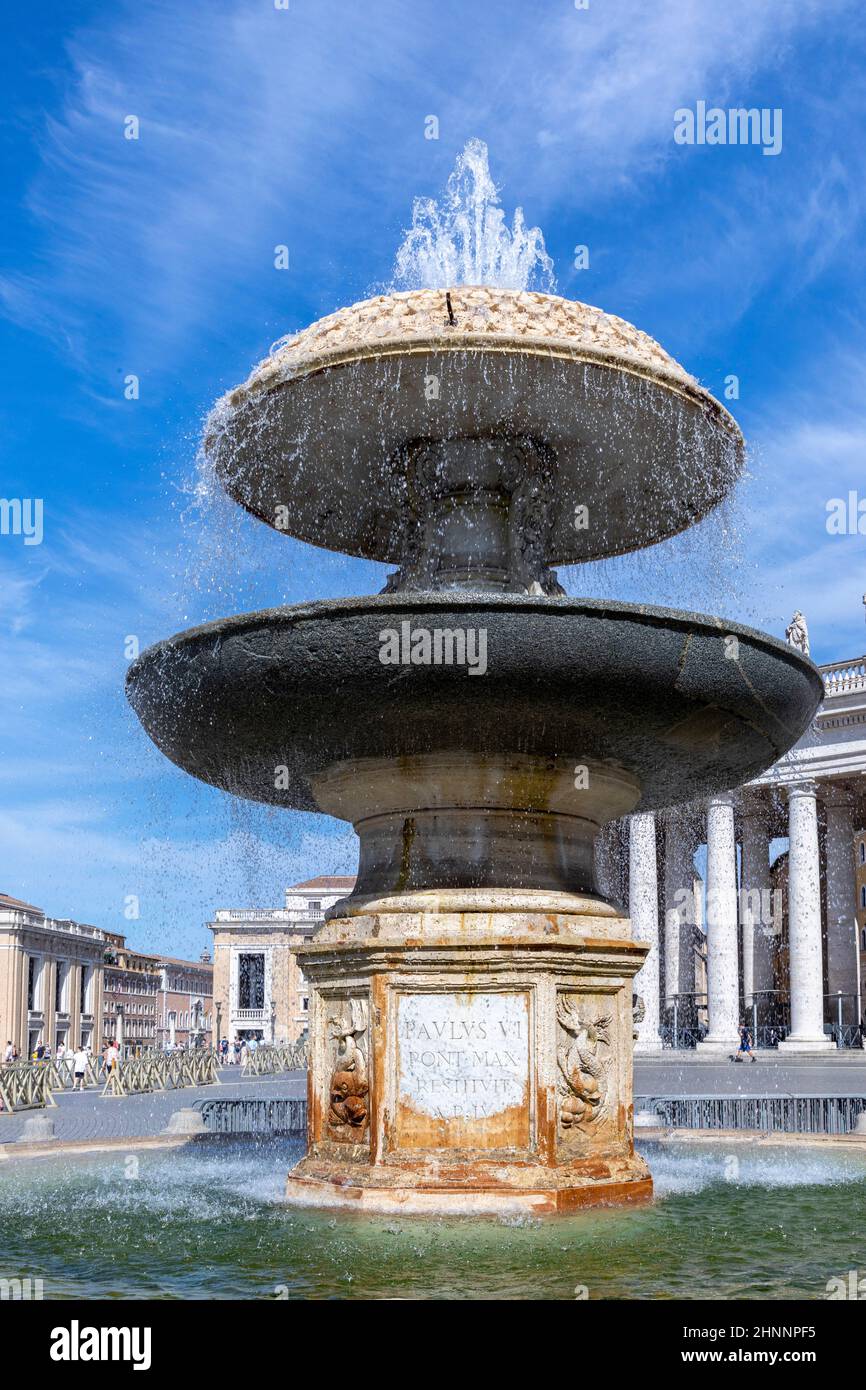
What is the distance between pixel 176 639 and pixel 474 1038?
2637 mm

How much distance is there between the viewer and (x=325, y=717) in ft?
25.9

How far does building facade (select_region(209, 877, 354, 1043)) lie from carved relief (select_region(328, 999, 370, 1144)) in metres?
94.1

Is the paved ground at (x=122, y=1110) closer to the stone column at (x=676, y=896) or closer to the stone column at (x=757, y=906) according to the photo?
the stone column at (x=676, y=896)

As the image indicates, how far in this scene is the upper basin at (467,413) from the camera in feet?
27.7

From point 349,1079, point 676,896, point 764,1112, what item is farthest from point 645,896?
point 349,1079

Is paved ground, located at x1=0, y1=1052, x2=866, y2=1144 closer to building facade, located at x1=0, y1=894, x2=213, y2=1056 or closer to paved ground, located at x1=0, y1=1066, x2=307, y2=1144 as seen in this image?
paved ground, located at x1=0, y1=1066, x2=307, y2=1144

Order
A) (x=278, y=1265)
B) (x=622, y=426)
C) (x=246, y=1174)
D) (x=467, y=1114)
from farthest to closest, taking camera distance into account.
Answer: (x=246, y=1174)
(x=622, y=426)
(x=467, y=1114)
(x=278, y=1265)

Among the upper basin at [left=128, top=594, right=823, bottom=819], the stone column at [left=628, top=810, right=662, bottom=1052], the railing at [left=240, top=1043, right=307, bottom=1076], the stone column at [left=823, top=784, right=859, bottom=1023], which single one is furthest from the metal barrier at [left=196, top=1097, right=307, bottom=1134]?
the stone column at [left=823, top=784, right=859, bottom=1023]

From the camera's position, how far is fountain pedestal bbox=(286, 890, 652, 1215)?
765 cm

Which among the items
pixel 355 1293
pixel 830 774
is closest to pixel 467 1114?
pixel 355 1293

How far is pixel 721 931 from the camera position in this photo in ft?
169

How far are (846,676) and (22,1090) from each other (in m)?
32.7

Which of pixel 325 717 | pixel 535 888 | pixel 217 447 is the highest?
pixel 217 447
